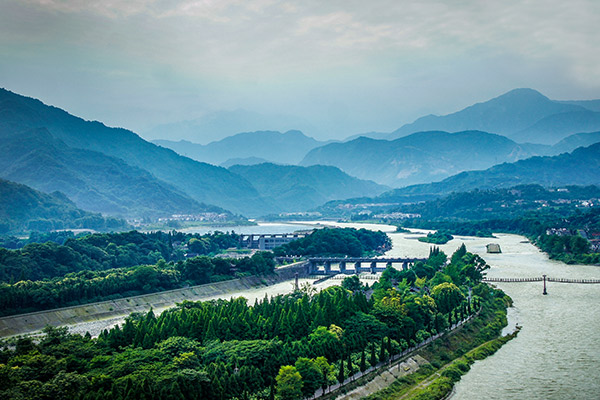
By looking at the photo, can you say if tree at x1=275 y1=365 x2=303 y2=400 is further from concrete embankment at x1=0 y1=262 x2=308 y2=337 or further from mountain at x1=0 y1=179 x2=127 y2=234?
mountain at x1=0 y1=179 x2=127 y2=234

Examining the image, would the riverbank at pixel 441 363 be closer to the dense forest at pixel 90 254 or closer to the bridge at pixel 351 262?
the bridge at pixel 351 262

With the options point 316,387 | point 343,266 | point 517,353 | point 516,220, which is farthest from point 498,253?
point 316,387

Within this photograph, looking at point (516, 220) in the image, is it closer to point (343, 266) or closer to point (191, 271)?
point (343, 266)

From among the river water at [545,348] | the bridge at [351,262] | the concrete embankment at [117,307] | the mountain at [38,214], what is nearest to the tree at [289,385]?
the river water at [545,348]

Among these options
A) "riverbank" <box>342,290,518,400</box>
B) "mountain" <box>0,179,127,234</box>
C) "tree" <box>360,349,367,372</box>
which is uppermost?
"mountain" <box>0,179,127,234</box>

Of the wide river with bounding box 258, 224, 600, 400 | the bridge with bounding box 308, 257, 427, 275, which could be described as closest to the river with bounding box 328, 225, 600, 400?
the wide river with bounding box 258, 224, 600, 400

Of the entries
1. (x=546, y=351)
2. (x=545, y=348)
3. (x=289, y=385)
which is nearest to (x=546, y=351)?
(x=546, y=351)

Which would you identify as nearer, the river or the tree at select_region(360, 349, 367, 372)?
the river
